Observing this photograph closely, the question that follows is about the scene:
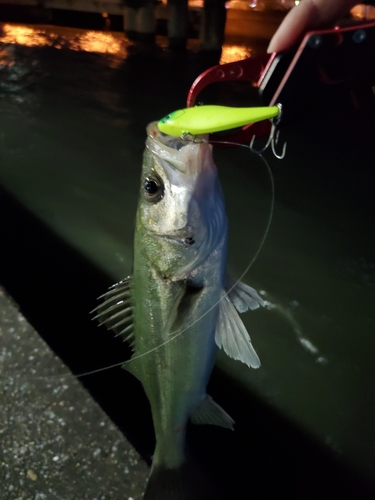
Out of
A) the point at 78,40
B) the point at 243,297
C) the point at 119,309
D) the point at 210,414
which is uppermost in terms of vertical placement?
the point at 243,297

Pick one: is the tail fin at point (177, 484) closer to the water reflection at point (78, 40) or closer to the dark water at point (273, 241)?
the dark water at point (273, 241)

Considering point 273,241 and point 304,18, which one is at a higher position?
point 304,18

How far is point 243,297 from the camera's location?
142 cm

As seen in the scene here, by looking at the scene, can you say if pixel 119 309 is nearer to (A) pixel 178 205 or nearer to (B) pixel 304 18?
(A) pixel 178 205

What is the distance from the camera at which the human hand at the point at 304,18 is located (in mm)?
1314

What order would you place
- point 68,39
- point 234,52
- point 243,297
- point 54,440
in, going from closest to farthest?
point 243,297
point 54,440
point 234,52
point 68,39

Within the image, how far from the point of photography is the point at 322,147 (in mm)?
6148

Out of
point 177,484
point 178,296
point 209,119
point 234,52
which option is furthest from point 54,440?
point 234,52

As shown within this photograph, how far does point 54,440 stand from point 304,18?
5.60ft

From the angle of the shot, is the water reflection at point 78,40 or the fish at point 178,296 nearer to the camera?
the fish at point 178,296

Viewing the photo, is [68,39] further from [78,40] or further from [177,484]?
[177,484]

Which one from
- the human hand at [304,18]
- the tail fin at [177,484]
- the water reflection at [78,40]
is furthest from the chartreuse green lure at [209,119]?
the water reflection at [78,40]

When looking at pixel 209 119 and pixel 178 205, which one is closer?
pixel 209 119

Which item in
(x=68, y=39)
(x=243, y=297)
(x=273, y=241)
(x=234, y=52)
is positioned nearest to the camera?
(x=243, y=297)
